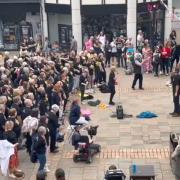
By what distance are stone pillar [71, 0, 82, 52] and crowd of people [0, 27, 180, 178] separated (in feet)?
4.62

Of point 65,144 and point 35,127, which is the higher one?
point 35,127

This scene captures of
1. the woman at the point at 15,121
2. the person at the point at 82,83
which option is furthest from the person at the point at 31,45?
the woman at the point at 15,121

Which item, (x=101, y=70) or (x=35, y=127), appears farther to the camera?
(x=101, y=70)

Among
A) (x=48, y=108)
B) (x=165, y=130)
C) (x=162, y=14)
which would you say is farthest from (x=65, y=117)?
(x=162, y=14)

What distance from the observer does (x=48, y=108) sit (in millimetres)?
16781

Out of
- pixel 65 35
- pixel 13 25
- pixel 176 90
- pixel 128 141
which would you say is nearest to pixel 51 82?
pixel 128 141

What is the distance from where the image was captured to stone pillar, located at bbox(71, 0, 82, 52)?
2977 cm

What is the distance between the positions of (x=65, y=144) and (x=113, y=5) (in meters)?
15.9

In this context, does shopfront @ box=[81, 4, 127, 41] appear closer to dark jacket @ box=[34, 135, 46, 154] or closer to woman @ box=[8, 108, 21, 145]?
woman @ box=[8, 108, 21, 145]

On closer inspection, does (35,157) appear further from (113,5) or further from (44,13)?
(44,13)

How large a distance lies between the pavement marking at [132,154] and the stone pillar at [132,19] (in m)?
15.4

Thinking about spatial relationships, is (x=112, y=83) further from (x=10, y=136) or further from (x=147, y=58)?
(x=10, y=136)

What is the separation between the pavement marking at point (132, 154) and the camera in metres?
14.4

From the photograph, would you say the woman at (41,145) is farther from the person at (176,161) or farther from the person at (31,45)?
the person at (31,45)
